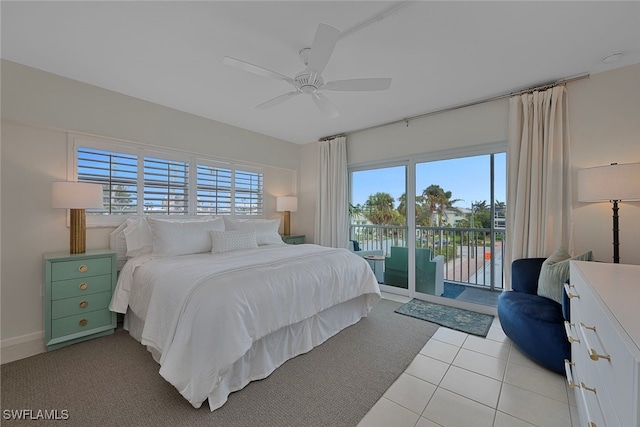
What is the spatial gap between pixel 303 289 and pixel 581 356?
175 centimetres

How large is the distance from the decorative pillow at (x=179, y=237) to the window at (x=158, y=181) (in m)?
0.51

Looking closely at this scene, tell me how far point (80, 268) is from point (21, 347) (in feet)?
2.83

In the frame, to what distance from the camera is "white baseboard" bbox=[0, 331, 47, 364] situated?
7.23ft

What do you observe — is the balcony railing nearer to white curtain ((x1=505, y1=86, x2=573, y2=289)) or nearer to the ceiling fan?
white curtain ((x1=505, y1=86, x2=573, y2=289))

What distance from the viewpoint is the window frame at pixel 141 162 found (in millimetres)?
2715

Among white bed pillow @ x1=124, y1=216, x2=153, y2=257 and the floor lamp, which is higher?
the floor lamp

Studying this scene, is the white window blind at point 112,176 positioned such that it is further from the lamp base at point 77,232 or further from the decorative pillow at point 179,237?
the decorative pillow at point 179,237

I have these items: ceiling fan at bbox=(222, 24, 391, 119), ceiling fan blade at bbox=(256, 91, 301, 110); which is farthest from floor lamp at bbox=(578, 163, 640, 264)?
ceiling fan blade at bbox=(256, 91, 301, 110)

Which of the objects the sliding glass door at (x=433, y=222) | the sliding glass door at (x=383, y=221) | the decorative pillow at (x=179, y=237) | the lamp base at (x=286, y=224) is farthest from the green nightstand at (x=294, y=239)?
the decorative pillow at (x=179, y=237)

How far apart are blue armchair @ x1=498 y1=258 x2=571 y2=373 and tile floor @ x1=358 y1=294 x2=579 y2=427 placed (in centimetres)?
13

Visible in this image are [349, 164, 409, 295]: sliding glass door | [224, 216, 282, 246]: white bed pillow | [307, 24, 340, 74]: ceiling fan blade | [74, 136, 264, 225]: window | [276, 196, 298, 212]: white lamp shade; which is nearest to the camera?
[307, 24, 340, 74]: ceiling fan blade

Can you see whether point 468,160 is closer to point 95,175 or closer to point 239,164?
point 239,164

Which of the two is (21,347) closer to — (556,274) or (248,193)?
(248,193)

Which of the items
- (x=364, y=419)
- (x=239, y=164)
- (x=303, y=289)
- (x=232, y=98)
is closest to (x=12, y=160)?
(x=232, y=98)
